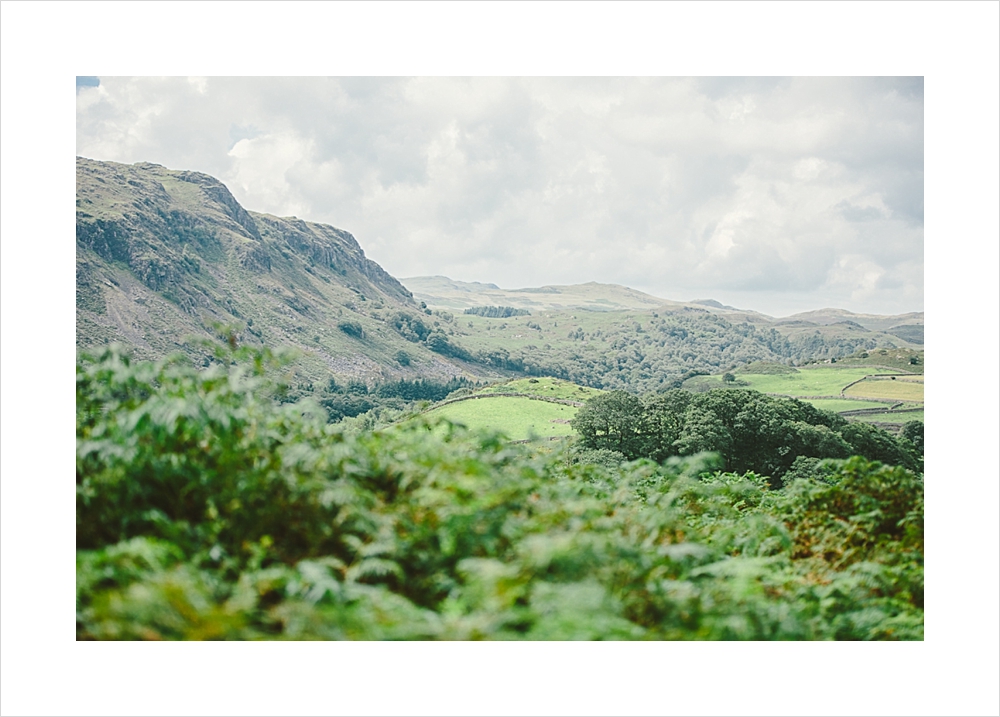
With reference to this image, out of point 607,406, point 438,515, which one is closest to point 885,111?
point 438,515

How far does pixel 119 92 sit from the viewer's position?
239 inches

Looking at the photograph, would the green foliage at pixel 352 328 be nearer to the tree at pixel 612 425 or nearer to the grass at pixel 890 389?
the grass at pixel 890 389

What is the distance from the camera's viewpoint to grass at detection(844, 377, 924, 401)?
22188 mm

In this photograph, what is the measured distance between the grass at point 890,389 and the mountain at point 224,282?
26.0m

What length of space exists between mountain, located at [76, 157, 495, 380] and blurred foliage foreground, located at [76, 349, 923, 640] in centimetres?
2901

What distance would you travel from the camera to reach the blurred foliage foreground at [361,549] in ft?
7.84

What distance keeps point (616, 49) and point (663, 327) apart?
3175 inches

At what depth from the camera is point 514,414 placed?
2398cm

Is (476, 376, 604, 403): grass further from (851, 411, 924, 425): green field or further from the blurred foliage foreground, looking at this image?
the blurred foliage foreground

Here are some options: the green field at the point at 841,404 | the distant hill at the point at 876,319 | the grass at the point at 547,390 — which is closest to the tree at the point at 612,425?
the distant hill at the point at 876,319

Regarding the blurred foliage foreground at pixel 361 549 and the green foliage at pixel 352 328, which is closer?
the blurred foliage foreground at pixel 361 549

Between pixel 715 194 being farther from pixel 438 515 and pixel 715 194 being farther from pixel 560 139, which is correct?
pixel 438 515

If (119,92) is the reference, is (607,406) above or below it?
below

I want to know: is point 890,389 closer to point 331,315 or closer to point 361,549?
point 361,549
